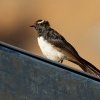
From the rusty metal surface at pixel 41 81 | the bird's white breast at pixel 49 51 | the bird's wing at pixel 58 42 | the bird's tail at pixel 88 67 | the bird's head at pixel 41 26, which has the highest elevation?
the bird's head at pixel 41 26

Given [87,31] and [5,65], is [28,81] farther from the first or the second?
[87,31]

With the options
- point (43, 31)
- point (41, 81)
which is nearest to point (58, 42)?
point (43, 31)

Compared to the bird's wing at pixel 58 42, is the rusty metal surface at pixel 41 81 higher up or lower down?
lower down

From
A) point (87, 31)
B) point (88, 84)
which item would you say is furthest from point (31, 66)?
point (87, 31)

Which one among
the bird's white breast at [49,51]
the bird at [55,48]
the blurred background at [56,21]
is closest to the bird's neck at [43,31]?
the bird at [55,48]

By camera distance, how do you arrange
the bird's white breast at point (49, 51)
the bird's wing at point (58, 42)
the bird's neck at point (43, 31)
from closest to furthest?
the bird's white breast at point (49, 51) < the bird's wing at point (58, 42) < the bird's neck at point (43, 31)

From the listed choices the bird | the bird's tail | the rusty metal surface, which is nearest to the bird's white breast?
the bird

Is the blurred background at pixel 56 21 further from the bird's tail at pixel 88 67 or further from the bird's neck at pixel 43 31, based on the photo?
the bird's tail at pixel 88 67
